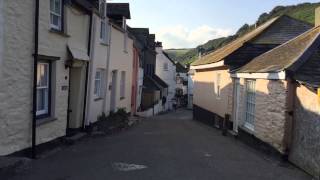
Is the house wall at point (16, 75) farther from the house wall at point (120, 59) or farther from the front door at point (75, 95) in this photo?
the house wall at point (120, 59)

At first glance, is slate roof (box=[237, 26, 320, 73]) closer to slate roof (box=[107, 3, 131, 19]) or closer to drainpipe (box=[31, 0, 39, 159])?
drainpipe (box=[31, 0, 39, 159])

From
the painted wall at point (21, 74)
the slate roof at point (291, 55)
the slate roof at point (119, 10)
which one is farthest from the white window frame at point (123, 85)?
the painted wall at point (21, 74)

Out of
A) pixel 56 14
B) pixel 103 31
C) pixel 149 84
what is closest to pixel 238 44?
pixel 103 31

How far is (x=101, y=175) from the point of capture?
1053cm

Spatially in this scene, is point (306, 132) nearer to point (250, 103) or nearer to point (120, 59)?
point (250, 103)

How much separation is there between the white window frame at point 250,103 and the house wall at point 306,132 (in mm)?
4469

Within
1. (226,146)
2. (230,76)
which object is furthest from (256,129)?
(230,76)

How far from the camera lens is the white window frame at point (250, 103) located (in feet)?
59.6

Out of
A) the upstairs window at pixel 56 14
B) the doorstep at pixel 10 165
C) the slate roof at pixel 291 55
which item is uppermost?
the upstairs window at pixel 56 14

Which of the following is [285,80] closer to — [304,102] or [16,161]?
[304,102]

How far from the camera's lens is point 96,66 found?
19.9 metres

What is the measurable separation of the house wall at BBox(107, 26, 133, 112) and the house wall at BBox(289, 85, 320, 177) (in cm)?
1172

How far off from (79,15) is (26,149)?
6.45 metres

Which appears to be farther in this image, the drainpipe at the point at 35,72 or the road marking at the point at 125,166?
the drainpipe at the point at 35,72
